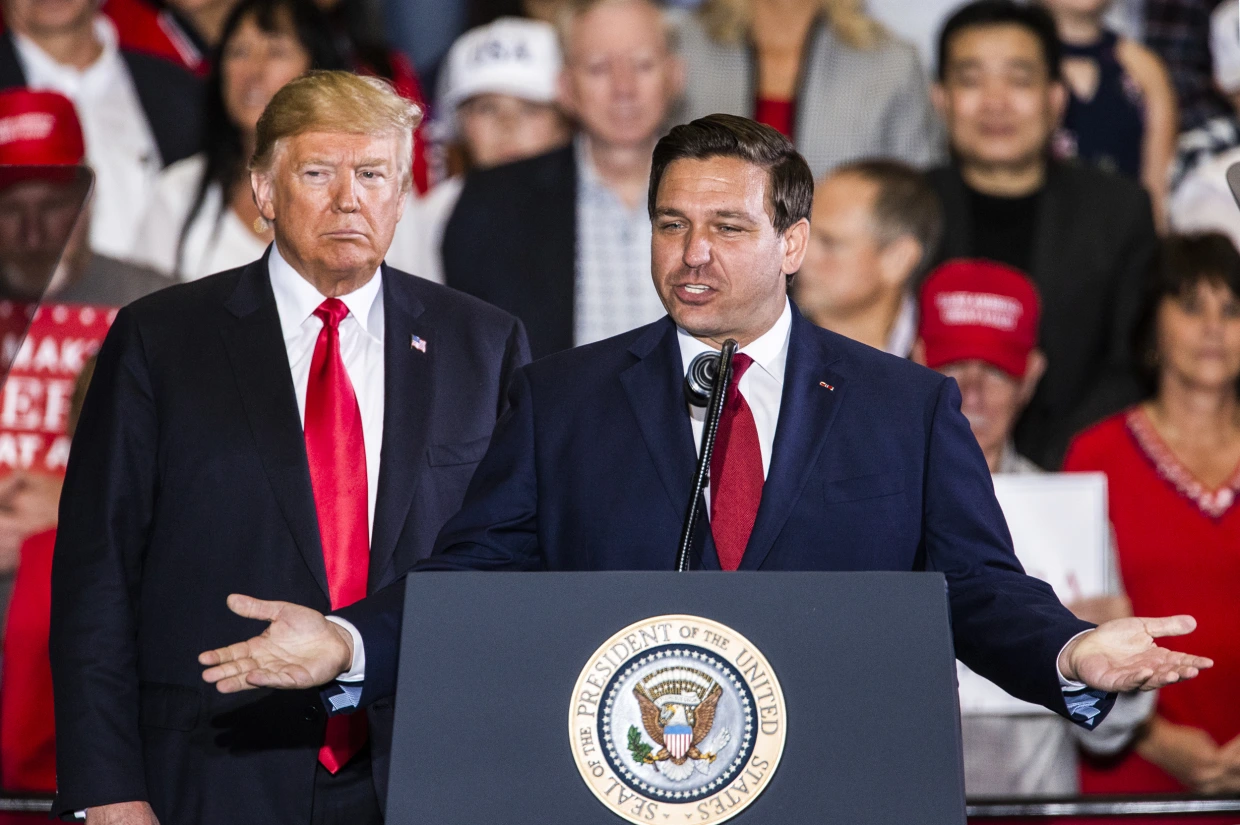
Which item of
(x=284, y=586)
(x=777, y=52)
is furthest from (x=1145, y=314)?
(x=284, y=586)

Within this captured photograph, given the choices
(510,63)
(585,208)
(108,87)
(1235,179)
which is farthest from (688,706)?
(108,87)

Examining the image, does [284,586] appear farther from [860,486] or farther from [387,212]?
[860,486]

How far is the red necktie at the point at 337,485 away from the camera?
79.8 inches

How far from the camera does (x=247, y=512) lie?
204cm

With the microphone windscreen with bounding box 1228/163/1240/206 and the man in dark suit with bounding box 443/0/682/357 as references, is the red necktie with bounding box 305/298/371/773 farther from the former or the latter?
→ the man in dark suit with bounding box 443/0/682/357

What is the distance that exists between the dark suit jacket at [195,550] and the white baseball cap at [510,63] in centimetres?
217

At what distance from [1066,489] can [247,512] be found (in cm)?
197

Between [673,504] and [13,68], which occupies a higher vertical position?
[13,68]

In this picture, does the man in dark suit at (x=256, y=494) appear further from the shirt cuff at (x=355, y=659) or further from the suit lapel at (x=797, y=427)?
the suit lapel at (x=797, y=427)

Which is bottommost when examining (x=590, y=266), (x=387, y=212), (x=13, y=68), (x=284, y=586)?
(x=284, y=586)

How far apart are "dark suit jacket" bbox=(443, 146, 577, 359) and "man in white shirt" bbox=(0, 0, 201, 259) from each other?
91cm

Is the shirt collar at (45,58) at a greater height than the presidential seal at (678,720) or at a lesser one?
greater

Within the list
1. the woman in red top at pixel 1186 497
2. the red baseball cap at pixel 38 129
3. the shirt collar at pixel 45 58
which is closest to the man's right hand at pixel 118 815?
the woman in red top at pixel 1186 497

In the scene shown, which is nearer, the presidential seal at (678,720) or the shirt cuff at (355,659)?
the presidential seal at (678,720)
